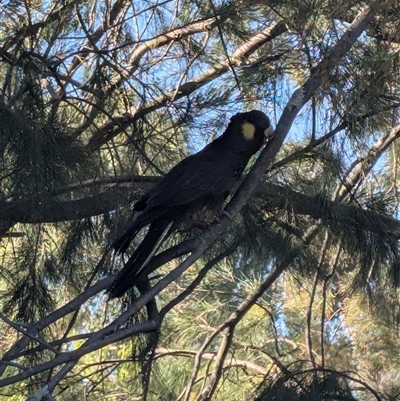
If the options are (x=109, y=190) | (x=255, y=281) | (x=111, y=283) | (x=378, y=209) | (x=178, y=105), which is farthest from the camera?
(x=255, y=281)

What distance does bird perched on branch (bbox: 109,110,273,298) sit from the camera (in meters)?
1.45

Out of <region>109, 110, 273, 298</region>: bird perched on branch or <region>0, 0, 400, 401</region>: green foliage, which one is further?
<region>0, 0, 400, 401</region>: green foliage

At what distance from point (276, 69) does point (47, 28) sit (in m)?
0.59

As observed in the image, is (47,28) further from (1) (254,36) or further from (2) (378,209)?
(2) (378,209)

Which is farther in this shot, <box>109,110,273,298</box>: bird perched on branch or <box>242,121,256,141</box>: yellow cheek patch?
<box>242,121,256,141</box>: yellow cheek patch

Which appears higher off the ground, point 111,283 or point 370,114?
point 370,114

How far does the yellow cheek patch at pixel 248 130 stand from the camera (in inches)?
71.2

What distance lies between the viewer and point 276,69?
1.85 meters

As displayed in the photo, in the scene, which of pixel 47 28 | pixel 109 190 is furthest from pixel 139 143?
pixel 47 28

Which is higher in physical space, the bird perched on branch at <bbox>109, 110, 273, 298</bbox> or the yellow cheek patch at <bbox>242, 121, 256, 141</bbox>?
the yellow cheek patch at <bbox>242, 121, 256, 141</bbox>

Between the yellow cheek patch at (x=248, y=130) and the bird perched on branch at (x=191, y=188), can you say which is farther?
the yellow cheek patch at (x=248, y=130)

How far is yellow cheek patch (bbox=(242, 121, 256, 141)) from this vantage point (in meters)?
1.81

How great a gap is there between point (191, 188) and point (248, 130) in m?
0.23

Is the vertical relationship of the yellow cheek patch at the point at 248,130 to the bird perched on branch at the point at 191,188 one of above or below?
above
